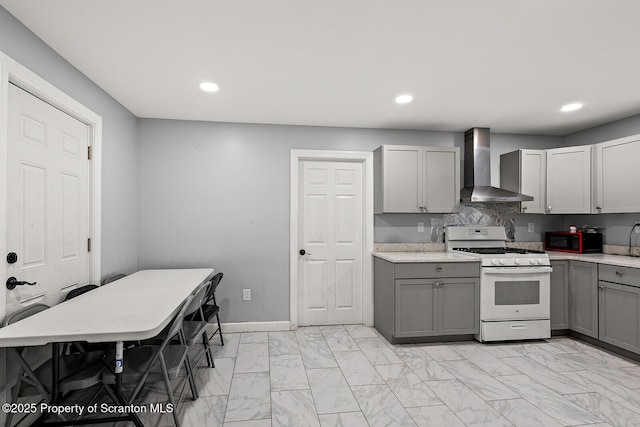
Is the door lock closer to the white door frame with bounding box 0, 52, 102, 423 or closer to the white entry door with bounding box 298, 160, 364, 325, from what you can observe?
the white door frame with bounding box 0, 52, 102, 423

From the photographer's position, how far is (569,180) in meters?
3.70

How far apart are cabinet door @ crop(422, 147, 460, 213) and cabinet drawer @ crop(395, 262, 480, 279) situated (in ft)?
2.29

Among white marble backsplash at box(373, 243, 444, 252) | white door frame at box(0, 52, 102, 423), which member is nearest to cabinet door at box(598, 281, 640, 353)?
white marble backsplash at box(373, 243, 444, 252)

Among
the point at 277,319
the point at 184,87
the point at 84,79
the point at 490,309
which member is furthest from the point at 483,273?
the point at 84,79

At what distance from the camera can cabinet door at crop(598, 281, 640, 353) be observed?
2852 millimetres

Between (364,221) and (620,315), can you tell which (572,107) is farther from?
(364,221)

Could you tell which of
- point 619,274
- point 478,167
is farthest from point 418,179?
point 619,274

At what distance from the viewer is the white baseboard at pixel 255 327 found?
11.9ft

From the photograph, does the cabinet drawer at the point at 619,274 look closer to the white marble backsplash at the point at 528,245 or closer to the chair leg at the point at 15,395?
the white marble backsplash at the point at 528,245

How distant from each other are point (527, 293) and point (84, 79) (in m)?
4.53

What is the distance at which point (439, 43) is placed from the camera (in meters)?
2.04

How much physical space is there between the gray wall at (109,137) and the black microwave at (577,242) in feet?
16.2

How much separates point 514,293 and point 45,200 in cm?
414

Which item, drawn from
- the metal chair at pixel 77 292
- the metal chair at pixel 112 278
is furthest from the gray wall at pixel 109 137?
the metal chair at pixel 77 292
